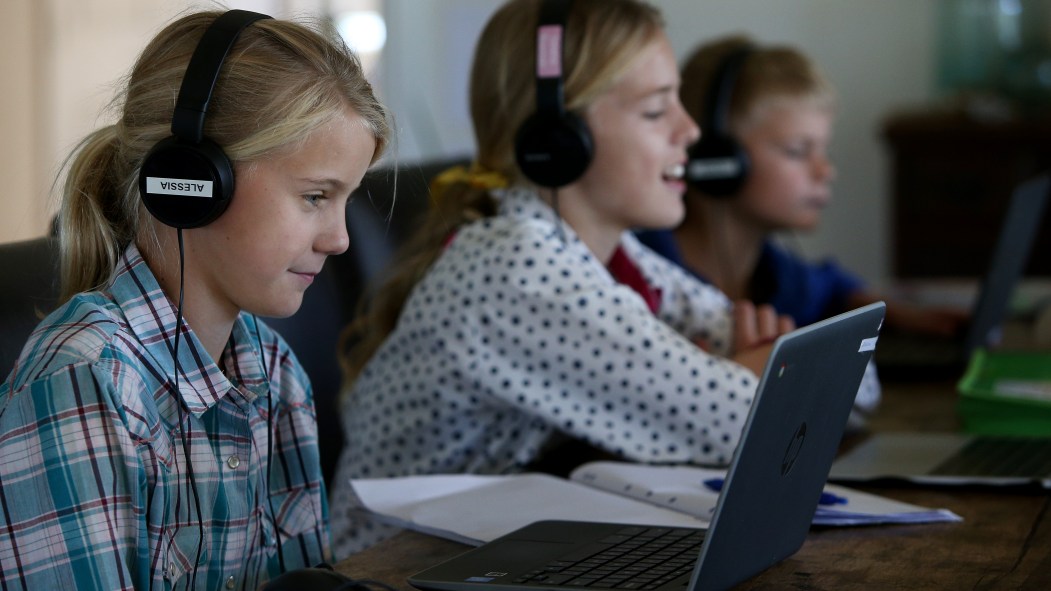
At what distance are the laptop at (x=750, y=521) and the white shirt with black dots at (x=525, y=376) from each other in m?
0.34

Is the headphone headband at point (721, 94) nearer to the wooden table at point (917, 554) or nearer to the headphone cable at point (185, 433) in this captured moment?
the wooden table at point (917, 554)

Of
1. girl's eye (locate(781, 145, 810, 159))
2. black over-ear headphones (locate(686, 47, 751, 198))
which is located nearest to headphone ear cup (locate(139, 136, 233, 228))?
black over-ear headphones (locate(686, 47, 751, 198))

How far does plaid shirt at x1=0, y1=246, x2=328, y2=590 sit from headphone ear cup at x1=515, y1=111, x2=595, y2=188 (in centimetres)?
44

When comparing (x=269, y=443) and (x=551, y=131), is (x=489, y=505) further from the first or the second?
(x=551, y=131)

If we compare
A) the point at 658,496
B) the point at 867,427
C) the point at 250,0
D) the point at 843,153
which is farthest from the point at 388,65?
the point at 658,496

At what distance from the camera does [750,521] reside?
0.77 metres

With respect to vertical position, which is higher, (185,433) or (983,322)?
(185,433)

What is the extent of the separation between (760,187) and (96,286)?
4.70 feet

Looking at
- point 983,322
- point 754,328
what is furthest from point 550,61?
point 983,322

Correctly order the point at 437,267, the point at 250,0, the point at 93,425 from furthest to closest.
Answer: the point at 250,0 → the point at 437,267 → the point at 93,425

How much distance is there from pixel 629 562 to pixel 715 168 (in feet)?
4.19

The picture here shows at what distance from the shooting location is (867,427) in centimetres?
142

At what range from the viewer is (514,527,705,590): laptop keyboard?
794 millimetres

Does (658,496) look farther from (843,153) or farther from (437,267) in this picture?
(843,153)
